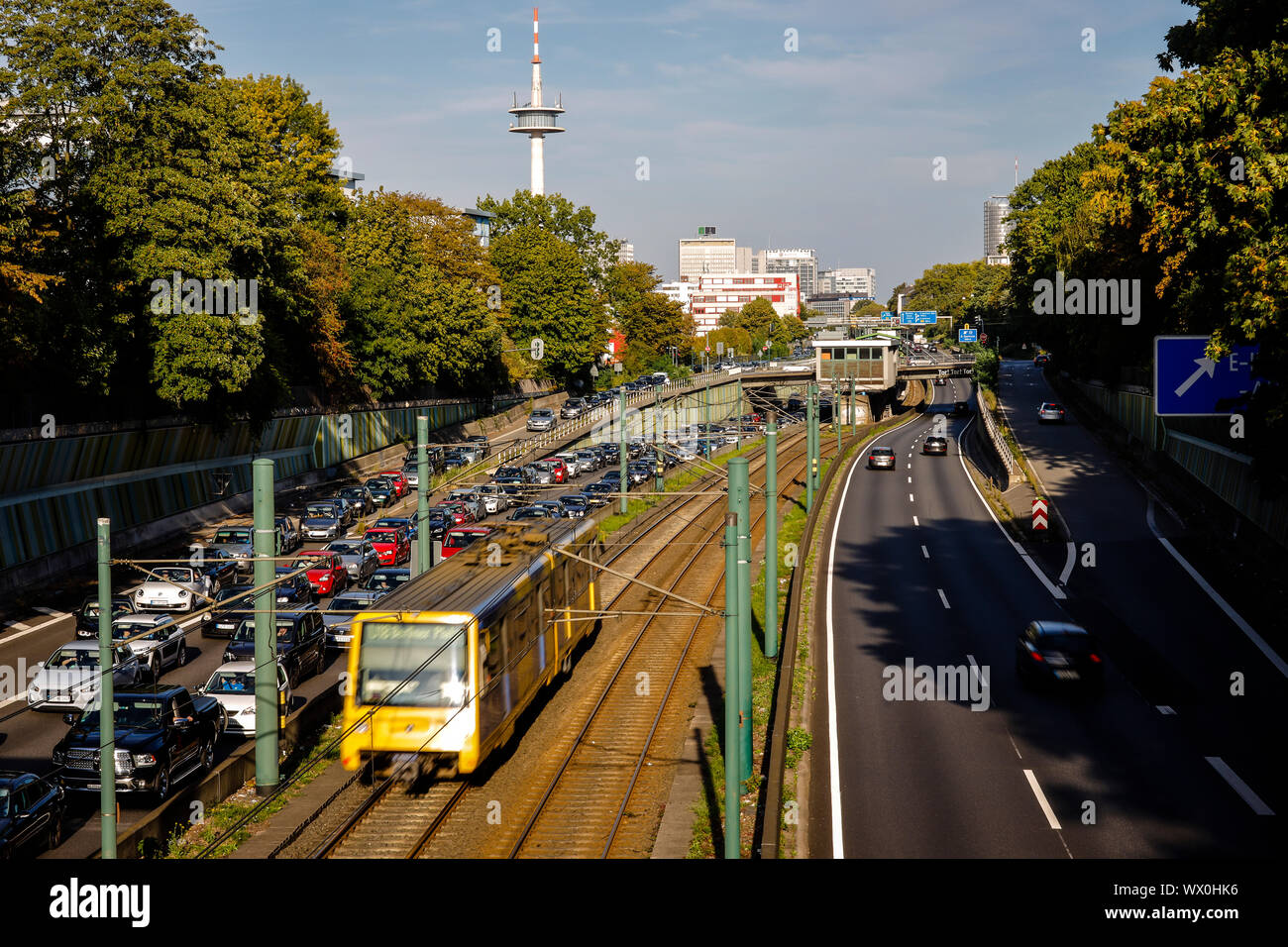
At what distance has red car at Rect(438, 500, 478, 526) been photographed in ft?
153

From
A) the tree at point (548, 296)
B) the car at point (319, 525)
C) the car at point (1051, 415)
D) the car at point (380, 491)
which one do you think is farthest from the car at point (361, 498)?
the car at point (1051, 415)

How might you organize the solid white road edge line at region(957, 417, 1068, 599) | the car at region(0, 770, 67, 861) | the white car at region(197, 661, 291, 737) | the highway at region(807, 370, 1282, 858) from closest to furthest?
the car at region(0, 770, 67, 861), the highway at region(807, 370, 1282, 858), the white car at region(197, 661, 291, 737), the solid white road edge line at region(957, 417, 1068, 599)

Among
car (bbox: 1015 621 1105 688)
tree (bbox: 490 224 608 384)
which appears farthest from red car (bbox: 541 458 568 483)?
car (bbox: 1015 621 1105 688)

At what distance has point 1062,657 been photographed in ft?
75.9

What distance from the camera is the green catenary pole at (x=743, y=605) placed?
15.4 meters

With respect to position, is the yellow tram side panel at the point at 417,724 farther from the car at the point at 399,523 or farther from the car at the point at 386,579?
the car at the point at 399,523

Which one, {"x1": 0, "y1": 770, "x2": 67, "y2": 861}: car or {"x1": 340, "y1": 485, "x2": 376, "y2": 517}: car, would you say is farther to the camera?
{"x1": 340, "y1": 485, "x2": 376, "y2": 517}: car

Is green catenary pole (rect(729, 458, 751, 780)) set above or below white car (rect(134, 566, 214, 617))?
above

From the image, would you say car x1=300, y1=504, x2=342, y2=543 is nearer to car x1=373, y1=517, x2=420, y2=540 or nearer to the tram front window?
car x1=373, y1=517, x2=420, y2=540

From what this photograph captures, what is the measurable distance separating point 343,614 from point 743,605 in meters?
18.3

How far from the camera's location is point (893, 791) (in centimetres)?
1817

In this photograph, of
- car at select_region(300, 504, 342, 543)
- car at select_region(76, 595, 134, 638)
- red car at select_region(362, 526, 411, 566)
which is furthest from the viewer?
car at select_region(300, 504, 342, 543)

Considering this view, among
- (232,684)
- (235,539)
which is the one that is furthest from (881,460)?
(232,684)

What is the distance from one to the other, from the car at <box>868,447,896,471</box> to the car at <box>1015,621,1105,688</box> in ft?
129
